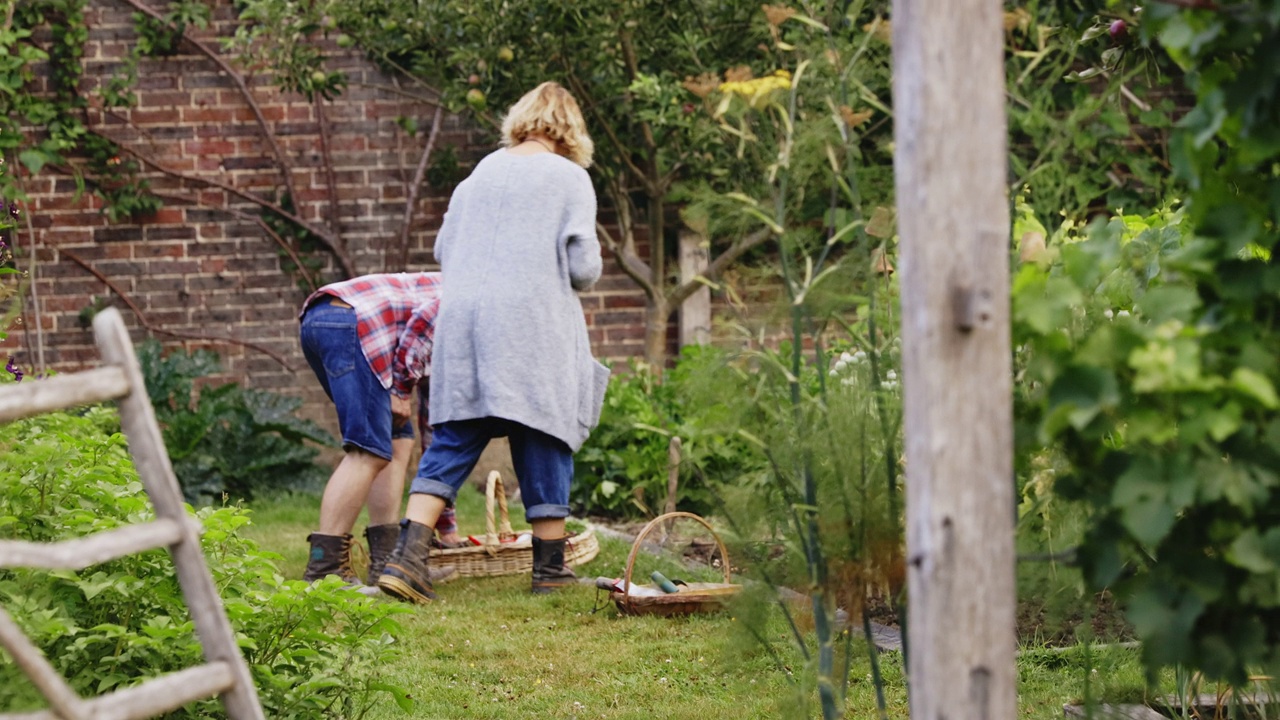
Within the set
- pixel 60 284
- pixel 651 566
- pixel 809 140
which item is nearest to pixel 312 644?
pixel 809 140

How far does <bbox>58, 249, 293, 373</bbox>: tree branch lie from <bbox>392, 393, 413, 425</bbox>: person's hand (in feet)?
8.69

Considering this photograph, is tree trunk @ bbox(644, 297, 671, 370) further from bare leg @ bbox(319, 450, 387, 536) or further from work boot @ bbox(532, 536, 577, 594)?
bare leg @ bbox(319, 450, 387, 536)

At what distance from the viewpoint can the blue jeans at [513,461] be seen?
4289 mm

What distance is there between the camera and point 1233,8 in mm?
1427

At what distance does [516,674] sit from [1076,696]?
1347 mm

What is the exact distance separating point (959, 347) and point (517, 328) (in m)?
2.89

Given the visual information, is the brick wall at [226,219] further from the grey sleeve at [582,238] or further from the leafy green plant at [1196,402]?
the leafy green plant at [1196,402]

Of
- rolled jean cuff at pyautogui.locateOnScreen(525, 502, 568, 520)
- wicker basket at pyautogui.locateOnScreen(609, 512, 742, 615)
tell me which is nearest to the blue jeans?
rolled jean cuff at pyautogui.locateOnScreen(525, 502, 568, 520)

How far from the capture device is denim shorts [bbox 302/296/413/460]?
431 cm

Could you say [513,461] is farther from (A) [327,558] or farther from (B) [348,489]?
(A) [327,558]

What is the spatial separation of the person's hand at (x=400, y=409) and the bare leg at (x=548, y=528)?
2.02ft

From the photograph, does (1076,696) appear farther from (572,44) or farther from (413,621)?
(572,44)

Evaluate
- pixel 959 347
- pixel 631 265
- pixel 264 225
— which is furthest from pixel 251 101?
pixel 959 347

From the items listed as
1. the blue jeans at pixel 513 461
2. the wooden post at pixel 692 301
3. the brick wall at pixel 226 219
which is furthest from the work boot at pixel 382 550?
the brick wall at pixel 226 219
